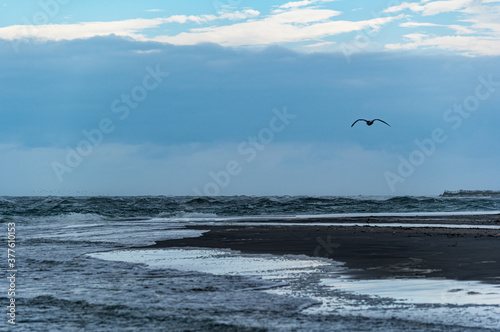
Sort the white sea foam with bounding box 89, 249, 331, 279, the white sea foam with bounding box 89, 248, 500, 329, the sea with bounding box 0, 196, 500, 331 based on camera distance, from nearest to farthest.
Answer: the sea with bounding box 0, 196, 500, 331 < the white sea foam with bounding box 89, 248, 500, 329 < the white sea foam with bounding box 89, 249, 331, 279

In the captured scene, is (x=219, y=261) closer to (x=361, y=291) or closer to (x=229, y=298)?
(x=229, y=298)

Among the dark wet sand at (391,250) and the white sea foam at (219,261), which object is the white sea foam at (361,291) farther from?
the dark wet sand at (391,250)

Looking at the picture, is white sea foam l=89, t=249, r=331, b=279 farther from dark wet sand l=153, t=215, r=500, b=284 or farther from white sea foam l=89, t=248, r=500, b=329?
dark wet sand l=153, t=215, r=500, b=284

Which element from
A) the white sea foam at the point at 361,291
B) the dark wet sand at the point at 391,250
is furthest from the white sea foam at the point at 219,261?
the dark wet sand at the point at 391,250

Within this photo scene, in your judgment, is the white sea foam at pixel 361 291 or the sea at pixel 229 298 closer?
the sea at pixel 229 298

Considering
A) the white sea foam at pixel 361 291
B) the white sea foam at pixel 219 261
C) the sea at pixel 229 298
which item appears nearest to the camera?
the sea at pixel 229 298

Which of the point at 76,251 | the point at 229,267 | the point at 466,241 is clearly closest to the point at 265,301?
the point at 229,267

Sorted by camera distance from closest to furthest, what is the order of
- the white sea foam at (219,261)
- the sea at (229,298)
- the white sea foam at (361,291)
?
the sea at (229,298)
the white sea foam at (361,291)
the white sea foam at (219,261)

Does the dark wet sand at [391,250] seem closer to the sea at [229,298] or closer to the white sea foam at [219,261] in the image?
the sea at [229,298]

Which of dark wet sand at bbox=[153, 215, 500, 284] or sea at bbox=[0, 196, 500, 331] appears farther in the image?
dark wet sand at bbox=[153, 215, 500, 284]

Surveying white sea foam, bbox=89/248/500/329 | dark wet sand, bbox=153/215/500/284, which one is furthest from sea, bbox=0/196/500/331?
dark wet sand, bbox=153/215/500/284

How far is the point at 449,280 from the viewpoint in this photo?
1145cm

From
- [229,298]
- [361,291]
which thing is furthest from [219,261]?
[361,291]

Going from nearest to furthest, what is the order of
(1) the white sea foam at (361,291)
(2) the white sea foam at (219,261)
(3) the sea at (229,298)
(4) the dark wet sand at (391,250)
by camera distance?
(3) the sea at (229,298) < (1) the white sea foam at (361,291) < (4) the dark wet sand at (391,250) < (2) the white sea foam at (219,261)
